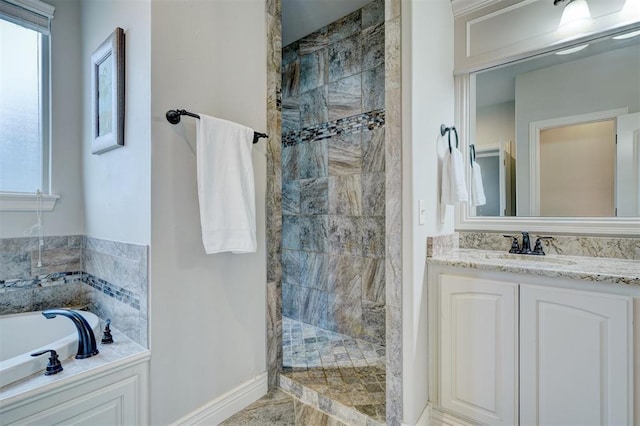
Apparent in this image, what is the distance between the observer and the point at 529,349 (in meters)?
1.45

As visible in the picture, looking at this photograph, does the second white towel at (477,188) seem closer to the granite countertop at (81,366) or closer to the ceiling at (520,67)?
the ceiling at (520,67)

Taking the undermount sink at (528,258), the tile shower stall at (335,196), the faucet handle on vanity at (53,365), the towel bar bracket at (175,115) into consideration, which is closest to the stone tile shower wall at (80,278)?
the faucet handle on vanity at (53,365)

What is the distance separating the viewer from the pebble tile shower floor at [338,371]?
69.4 inches

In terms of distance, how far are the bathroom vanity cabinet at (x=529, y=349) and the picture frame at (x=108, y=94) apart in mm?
1870

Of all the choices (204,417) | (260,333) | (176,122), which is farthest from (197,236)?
(204,417)

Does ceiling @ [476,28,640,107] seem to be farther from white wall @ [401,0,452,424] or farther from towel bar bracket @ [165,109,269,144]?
towel bar bracket @ [165,109,269,144]

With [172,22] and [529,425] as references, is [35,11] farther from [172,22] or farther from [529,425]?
[529,425]

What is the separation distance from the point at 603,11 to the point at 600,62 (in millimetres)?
262

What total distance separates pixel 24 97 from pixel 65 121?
9.0 inches

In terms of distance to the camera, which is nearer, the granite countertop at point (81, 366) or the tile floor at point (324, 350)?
the granite countertop at point (81, 366)

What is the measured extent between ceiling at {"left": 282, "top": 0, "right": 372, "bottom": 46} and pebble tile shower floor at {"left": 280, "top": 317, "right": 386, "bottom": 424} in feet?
9.41

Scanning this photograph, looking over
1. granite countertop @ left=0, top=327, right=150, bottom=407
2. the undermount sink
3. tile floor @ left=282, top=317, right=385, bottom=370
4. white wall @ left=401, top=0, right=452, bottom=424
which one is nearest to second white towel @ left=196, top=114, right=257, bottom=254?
granite countertop @ left=0, top=327, right=150, bottom=407

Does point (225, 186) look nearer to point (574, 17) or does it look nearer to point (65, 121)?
point (65, 121)

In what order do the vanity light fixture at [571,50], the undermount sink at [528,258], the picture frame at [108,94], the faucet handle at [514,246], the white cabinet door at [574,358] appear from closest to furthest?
1. the white cabinet door at [574,358]
2. the picture frame at [108,94]
3. the undermount sink at [528,258]
4. the vanity light fixture at [571,50]
5. the faucet handle at [514,246]
